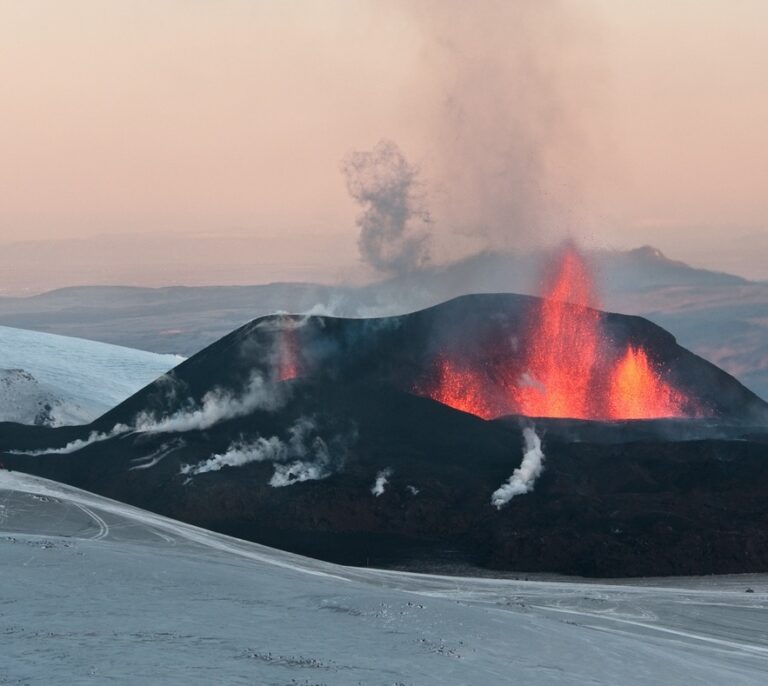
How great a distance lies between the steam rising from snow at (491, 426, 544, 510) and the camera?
96125mm

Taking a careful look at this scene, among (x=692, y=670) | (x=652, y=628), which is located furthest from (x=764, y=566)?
(x=692, y=670)

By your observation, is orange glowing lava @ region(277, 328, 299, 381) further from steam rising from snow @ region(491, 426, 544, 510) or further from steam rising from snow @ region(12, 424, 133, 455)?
steam rising from snow @ region(491, 426, 544, 510)

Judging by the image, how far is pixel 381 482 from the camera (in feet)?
326

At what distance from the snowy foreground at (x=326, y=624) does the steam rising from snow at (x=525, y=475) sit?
597 inches

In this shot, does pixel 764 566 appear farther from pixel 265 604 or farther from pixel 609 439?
pixel 265 604

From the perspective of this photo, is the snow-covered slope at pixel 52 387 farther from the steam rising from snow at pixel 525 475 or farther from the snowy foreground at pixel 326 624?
the snowy foreground at pixel 326 624

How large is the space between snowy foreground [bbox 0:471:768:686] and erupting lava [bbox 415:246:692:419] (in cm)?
3739

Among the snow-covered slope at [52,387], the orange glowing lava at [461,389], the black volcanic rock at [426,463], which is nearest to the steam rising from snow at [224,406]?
the black volcanic rock at [426,463]

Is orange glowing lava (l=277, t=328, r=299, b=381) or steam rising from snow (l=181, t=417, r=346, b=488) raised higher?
orange glowing lava (l=277, t=328, r=299, b=381)

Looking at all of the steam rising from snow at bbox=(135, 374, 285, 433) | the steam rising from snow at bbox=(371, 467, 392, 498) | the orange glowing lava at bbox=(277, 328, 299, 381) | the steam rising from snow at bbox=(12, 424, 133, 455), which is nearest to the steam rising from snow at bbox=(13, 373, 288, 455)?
the steam rising from snow at bbox=(135, 374, 285, 433)

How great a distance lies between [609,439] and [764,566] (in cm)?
2280

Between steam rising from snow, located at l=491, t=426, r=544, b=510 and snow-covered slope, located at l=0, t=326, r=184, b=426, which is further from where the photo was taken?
snow-covered slope, located at l=0, t=326, r=184, b=426

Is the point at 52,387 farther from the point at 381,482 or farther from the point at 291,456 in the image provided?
the point at 381,482

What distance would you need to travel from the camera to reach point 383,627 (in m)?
49.4
